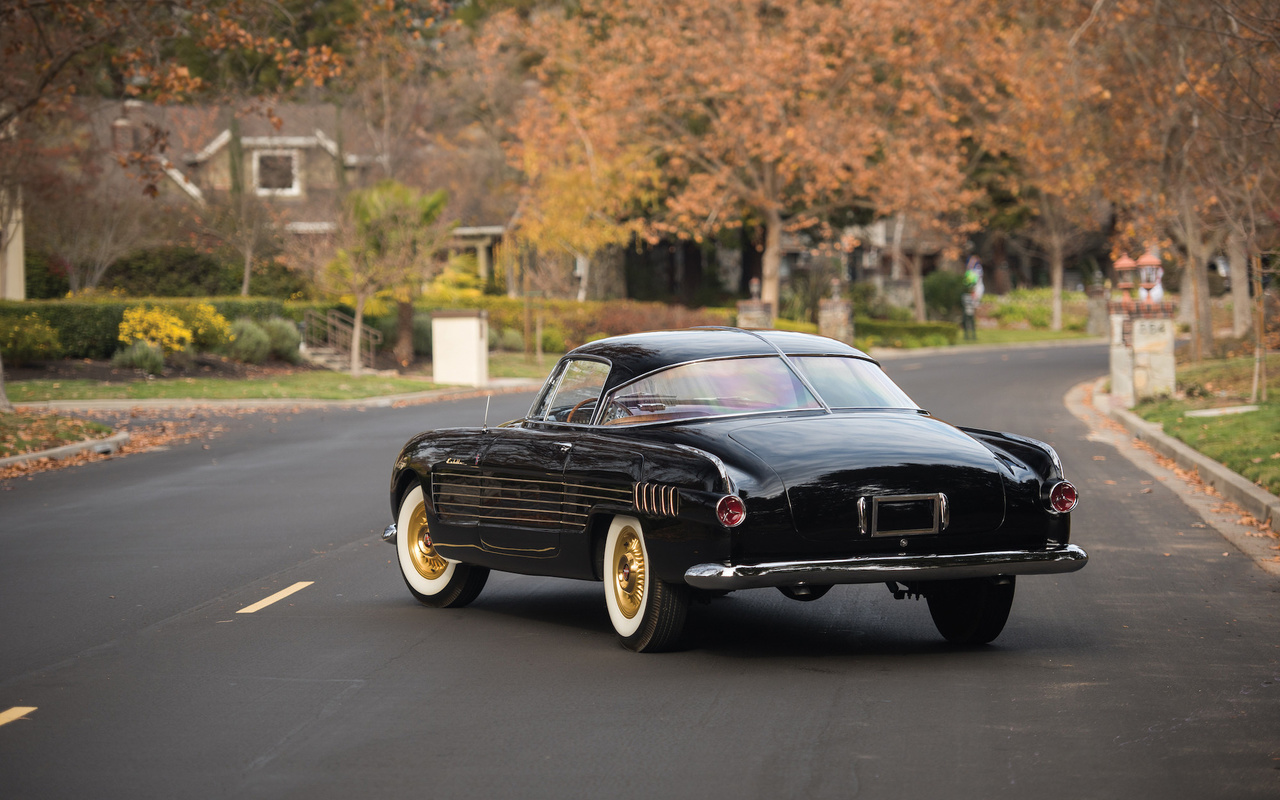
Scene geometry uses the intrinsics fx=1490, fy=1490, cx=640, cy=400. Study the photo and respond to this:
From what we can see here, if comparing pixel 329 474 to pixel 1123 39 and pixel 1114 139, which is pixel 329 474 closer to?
pixel 1123 39

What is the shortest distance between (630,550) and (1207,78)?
19260mm

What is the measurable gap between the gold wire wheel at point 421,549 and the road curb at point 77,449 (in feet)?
35.1

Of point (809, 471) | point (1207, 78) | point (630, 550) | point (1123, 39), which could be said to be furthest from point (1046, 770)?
point (1123, 39)

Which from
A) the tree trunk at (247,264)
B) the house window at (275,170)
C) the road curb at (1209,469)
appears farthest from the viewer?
the house window at (275,170)

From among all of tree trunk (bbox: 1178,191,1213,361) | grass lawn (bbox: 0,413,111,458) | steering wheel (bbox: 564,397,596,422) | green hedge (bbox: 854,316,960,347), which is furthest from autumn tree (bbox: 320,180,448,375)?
steering wheel (bbox: 564,397,596,422)

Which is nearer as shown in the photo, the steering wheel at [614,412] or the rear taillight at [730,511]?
the rear taillight at [730,511]

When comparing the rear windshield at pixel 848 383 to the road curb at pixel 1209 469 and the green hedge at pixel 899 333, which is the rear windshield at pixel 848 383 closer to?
the road curb at pixel 1209 469

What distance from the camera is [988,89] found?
46.8 m

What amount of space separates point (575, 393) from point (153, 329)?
85.5 feet

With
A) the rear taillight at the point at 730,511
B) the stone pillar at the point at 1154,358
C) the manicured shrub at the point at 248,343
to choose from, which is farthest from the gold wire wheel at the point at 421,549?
the manicured shrub at the point at 248,343

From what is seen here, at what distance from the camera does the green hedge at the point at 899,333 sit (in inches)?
2108

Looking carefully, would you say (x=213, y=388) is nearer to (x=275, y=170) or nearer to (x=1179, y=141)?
(x=1179, y=141)

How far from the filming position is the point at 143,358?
1240 inches

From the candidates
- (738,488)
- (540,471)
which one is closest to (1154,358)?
(540,471)
